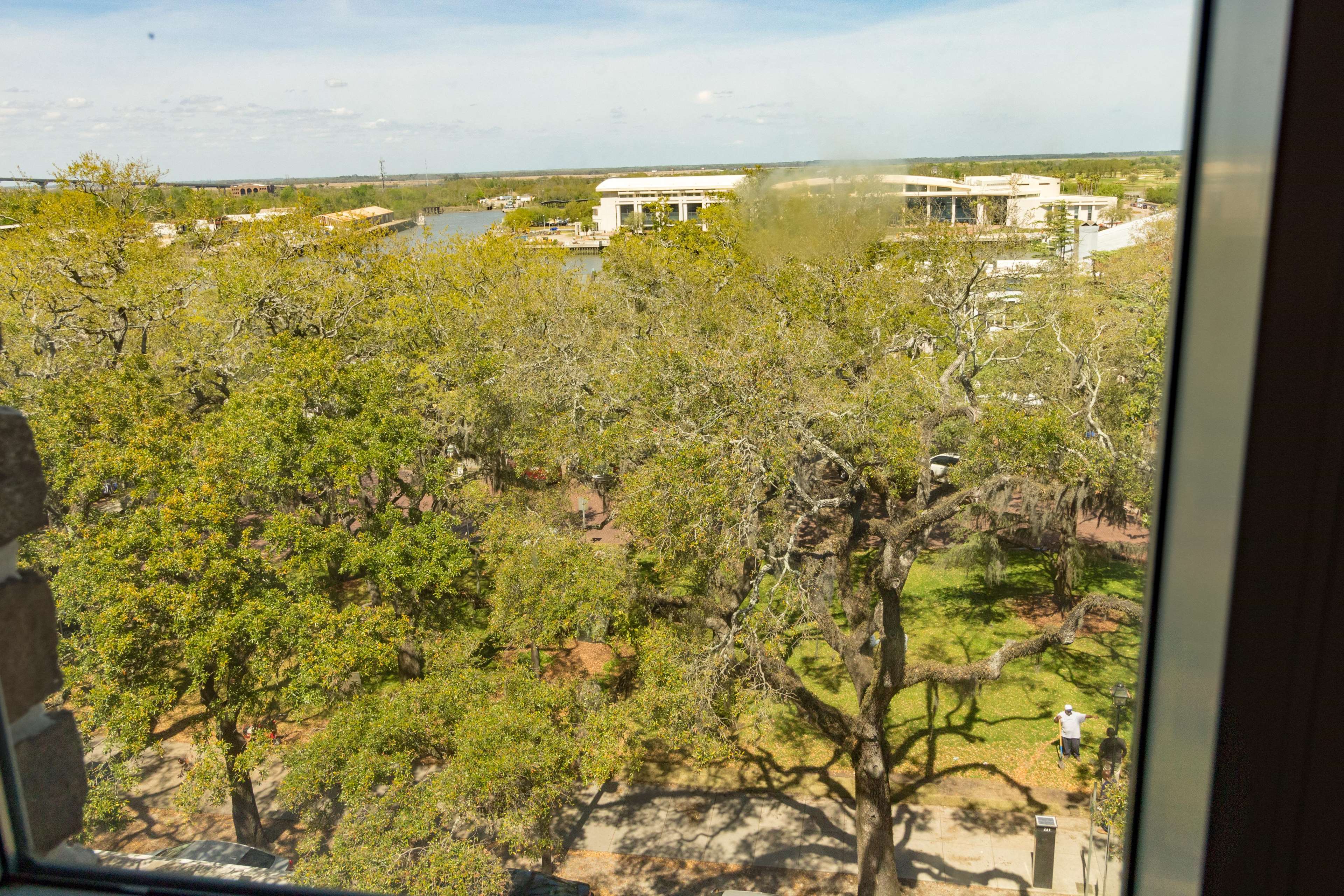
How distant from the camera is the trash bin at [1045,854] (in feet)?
20.0

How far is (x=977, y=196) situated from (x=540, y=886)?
29.0ft

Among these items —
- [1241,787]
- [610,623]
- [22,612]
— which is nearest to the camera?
[1241,787]

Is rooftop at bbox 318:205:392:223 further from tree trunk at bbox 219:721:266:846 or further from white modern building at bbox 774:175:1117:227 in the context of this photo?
tree trunk at bbox 219:721:266:846

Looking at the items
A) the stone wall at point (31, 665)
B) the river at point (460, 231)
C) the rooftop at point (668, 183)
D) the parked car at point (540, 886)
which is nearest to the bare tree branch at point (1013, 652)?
the parked car at point (540, 886)

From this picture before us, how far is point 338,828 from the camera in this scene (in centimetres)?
480

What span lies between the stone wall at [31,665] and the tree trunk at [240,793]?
532cm

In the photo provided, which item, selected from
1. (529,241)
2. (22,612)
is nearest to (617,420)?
(22,612)

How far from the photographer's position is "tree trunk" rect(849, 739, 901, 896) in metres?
5.99

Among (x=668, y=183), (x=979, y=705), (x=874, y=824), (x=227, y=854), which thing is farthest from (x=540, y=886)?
(x=668, y=183)

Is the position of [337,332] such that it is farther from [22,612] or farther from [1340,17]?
[1340,17]

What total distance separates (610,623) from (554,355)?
3693mm

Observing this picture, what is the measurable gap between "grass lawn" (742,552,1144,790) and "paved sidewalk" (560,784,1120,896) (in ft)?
1.93

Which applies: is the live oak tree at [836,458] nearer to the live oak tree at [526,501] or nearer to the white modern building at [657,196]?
the live oak tree at [526,501]

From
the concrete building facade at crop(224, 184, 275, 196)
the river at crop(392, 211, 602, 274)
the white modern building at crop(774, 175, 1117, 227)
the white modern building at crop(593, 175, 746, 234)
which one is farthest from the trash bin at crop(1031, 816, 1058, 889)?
the white modern building at crop(593, 175, 746, 234)
